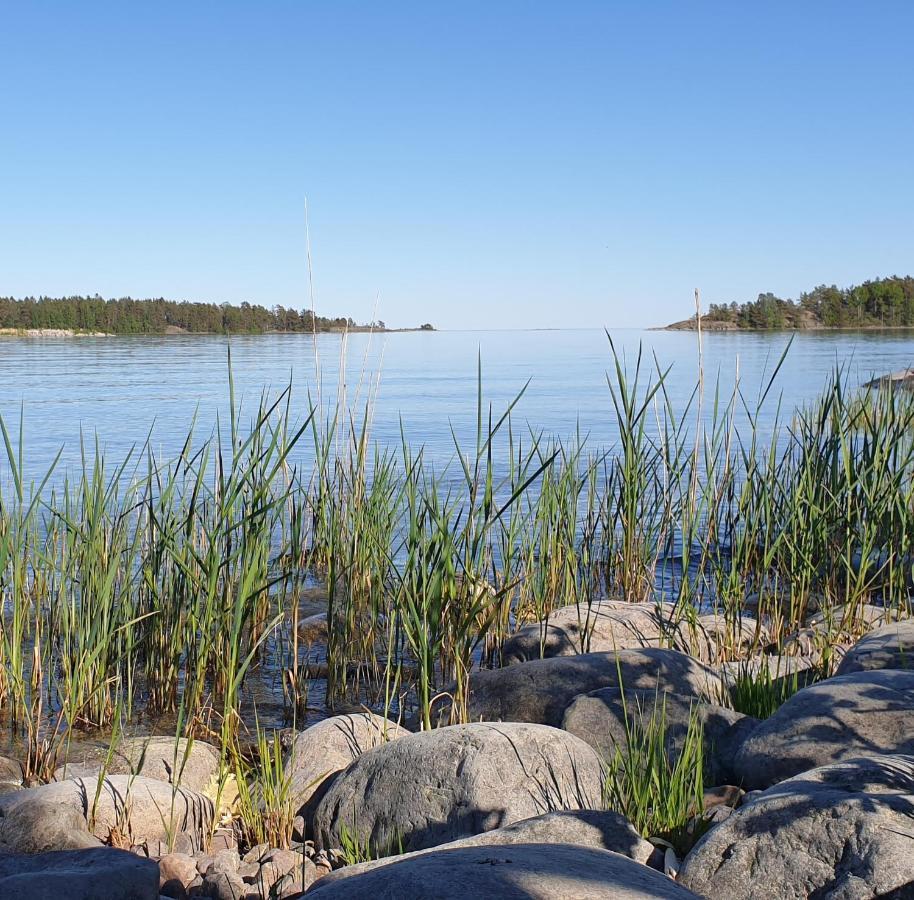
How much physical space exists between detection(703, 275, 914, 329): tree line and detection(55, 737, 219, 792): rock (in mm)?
74572

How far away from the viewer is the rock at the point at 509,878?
7.00ft

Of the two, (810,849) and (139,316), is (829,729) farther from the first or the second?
(139,316)

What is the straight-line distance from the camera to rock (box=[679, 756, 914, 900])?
8.55 ft

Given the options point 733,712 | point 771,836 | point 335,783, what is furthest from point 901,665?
point 335,783

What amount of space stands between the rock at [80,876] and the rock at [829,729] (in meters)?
2.31

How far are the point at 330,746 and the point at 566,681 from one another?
121 cm

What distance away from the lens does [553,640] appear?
18.1 ft

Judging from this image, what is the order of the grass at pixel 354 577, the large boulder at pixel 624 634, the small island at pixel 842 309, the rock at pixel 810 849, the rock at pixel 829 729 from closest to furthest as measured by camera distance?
the rock at pixel 810 849
the rock at pixel 829 729
the grass at pixel 354 577
the large boulder at pixel 624 634
the small island at pixel 842 309

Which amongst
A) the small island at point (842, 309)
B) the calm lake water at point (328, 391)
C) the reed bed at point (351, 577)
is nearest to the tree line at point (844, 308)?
the small island at point (842, 309)

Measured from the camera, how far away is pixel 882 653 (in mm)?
4660

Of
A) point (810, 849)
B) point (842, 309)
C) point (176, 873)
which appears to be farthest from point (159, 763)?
point (842, 309)

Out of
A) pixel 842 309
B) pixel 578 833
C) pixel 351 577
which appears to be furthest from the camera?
pixel 842 309

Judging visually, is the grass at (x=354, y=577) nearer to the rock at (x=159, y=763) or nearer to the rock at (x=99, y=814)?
the rock at (x=159, y=763)

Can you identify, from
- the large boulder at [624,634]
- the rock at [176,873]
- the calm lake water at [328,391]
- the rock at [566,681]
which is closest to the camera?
the rock at [176,873]
